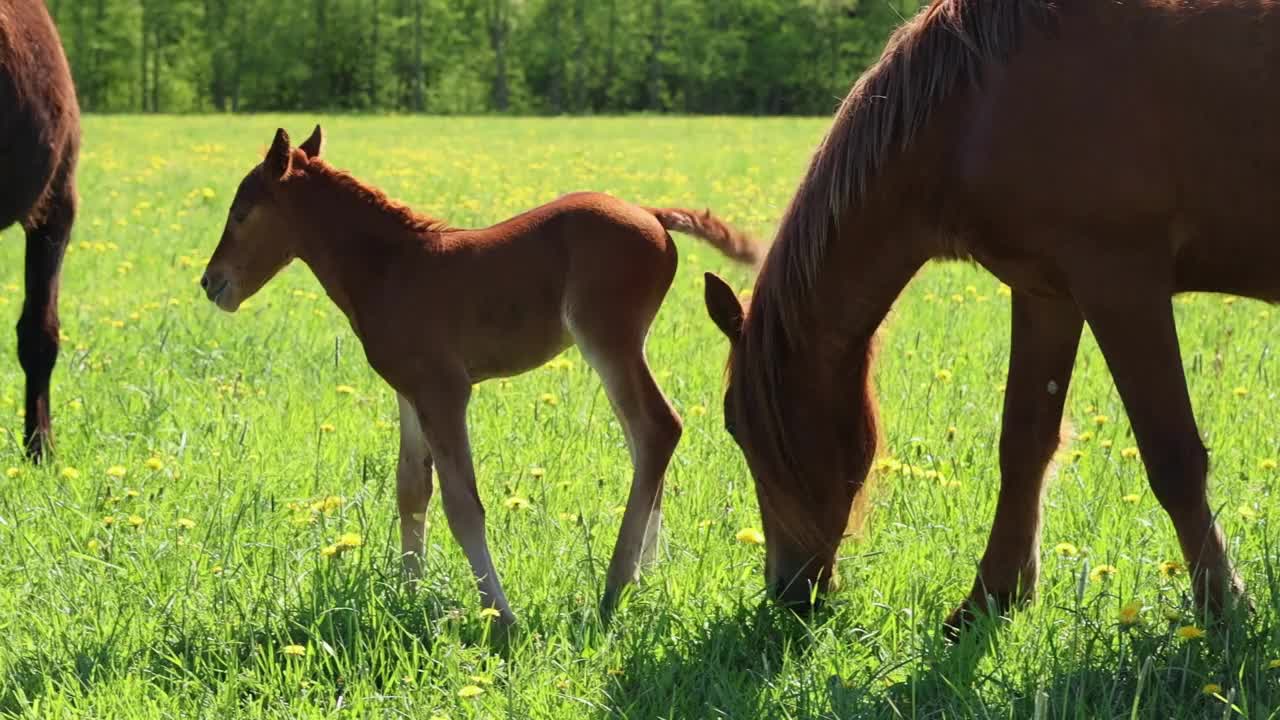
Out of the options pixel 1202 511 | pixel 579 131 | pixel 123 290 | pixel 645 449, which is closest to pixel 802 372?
pixel 645 449

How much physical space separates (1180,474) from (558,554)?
1.80m

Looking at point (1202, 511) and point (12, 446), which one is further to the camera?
point (12, 446)

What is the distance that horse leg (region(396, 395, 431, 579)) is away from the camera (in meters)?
3.74

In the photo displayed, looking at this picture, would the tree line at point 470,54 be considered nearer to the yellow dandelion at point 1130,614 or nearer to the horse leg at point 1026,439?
the horse leg at point 1026,439

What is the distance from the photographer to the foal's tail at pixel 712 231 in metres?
3.88

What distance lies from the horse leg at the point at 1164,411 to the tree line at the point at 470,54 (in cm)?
5069

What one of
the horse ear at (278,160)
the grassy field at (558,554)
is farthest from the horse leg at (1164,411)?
the horse ear at (278,160)

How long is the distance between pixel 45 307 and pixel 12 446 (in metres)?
0.69

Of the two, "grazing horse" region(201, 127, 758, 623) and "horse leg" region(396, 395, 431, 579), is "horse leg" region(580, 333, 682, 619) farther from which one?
"horse leg" region(396, 395, 431, 579)

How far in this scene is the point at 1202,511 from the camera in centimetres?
322

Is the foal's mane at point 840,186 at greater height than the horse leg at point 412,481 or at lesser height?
greater

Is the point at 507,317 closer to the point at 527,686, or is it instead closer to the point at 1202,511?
the point at 527,686

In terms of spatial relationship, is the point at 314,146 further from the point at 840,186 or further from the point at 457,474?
the point at 840,186

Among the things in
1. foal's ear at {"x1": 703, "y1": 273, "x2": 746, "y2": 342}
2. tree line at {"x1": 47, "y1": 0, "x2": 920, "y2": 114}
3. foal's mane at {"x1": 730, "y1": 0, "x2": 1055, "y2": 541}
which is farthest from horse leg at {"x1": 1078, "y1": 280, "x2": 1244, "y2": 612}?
tree line at {"x1": 47, "y1": 0, "x2": 920, "y2": 114}
